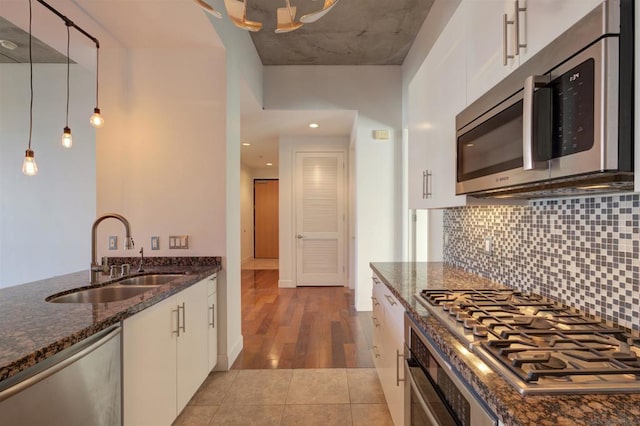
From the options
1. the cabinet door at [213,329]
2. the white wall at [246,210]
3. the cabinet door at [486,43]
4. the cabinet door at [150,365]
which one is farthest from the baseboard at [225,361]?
the white wall at [246,210]

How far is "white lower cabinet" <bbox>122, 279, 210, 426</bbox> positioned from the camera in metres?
1.45

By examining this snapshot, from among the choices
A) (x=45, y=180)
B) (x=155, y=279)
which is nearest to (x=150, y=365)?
(x=155, y=279)

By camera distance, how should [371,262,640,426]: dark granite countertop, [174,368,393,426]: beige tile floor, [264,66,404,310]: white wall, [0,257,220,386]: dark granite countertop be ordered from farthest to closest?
[264,66,404,310]: white wall < [174,368,393,426]: beige tile floor < [0,257,220,386]: dark granite countertop < [371,262,640,426]: dark granite countertop

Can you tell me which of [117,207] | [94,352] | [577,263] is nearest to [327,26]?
[117,207]

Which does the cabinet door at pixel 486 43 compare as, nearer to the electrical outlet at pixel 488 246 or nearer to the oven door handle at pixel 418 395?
the electrical outlet at pixel 488 246

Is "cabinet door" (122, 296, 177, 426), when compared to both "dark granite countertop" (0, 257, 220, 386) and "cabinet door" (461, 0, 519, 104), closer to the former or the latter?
"dark granite countertop" (0, 257, 220, 386)

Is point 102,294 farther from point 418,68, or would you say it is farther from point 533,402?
point 418,68

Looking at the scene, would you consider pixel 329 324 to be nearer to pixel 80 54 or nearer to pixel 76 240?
pixel 76 240

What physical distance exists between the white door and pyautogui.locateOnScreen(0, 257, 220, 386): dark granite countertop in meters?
3.74

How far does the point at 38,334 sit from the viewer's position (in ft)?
3.48

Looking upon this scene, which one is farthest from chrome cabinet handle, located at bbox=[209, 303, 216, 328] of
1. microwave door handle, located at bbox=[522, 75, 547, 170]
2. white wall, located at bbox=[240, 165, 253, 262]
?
white wall, located at bbox=[240, 165, 253, 262]

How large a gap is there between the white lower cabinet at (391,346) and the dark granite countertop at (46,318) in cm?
125

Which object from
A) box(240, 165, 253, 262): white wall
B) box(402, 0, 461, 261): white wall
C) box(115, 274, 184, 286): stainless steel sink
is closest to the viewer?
box(115, 274, 184, 286): stainless steel sink

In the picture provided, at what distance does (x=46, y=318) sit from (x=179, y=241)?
1.41 metres
